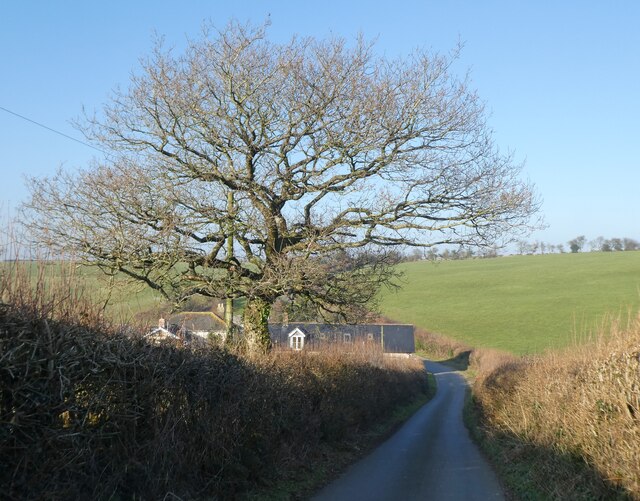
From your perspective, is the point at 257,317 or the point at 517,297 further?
the point at 517,297

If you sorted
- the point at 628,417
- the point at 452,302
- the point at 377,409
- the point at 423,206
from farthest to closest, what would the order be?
the point at 452,302 < the point at 377,409 < the point at 423,206 < the point at 628,417

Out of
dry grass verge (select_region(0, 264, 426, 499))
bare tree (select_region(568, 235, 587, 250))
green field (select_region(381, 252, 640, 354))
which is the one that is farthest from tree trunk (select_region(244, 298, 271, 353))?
bare tree (select_region(568, 235, 587, 250))

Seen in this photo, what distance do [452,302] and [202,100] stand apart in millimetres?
73190

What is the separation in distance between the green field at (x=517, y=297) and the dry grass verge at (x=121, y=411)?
41.1 meters

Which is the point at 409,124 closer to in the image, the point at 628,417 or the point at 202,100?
the point at 202,100

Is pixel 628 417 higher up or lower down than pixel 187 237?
lower down

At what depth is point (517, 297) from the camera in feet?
256

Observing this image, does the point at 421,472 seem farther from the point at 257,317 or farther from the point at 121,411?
the point at 121,411

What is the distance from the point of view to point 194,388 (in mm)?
8484

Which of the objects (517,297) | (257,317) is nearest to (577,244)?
(517,297)

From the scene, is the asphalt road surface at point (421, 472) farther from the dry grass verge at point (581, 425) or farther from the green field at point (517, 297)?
the green field at point (517, 297)

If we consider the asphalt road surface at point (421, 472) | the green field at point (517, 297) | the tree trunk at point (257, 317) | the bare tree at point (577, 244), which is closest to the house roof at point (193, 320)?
the tree trunk at point (257, 317)

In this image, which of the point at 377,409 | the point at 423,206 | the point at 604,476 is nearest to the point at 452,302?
the point at 377,409

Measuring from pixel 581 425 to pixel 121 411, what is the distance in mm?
7092
